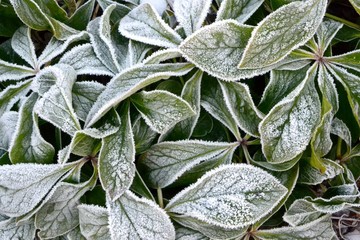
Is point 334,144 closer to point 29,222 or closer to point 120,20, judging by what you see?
point 120,20

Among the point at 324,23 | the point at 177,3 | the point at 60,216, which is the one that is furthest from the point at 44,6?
the point at 324,23

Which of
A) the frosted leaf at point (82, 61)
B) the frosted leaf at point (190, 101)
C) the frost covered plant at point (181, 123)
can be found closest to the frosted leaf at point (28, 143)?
the frost covered plant at point (181, 123)

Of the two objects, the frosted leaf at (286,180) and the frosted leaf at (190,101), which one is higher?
the frosted leaf at (190,101)

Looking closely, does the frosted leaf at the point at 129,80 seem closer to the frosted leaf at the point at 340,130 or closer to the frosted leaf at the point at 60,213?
the frosted leaf at the point at 60,213

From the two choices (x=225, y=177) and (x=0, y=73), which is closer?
(x=225, y=177)

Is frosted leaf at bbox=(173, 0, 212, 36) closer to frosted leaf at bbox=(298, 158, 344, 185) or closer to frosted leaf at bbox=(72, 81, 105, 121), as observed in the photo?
frosted leaf at bbox=(72, 81, 105, 121)

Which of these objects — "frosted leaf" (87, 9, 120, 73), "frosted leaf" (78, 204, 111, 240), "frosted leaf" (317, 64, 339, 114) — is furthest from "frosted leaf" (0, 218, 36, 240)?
"frosted leaf" (317, 64, 339, 114)
